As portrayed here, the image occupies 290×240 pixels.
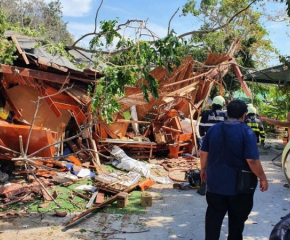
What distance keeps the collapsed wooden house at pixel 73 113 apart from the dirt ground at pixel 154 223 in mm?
1495

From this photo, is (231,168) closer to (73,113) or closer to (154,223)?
(154,223)

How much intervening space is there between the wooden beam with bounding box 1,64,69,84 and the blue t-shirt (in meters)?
4.59

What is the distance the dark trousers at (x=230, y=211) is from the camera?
3225 millimetres

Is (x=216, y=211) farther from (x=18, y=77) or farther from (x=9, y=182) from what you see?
(x=18, y=77)

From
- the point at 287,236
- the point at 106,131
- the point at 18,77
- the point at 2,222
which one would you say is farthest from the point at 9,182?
the point at 287,236

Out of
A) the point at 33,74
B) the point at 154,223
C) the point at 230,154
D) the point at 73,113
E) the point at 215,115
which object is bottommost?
the point at 154,223

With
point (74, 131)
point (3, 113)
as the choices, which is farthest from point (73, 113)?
point (3, 113)

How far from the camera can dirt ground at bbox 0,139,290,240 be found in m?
4.23

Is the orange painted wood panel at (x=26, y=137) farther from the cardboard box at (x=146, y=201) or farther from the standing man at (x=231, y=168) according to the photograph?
the standing man at (x=231, y=168)

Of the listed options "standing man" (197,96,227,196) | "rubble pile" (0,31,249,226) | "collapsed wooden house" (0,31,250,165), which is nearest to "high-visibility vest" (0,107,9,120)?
"rubble pile" (0,31,249,226)

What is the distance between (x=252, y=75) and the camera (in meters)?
11.7

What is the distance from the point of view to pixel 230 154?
3.20 m

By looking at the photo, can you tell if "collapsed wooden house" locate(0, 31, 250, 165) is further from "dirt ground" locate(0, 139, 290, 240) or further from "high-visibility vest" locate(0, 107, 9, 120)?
"dirt ground" locate(0, 139, 290, 240)

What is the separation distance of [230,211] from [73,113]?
17.9ft
